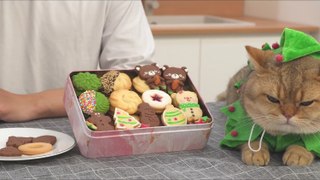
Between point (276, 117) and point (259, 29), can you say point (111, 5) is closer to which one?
point (276, 117)

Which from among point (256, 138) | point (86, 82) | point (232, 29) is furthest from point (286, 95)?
point (232, 29)

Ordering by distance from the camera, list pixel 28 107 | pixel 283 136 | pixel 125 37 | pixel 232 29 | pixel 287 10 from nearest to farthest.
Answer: pixel 283 136 < pixel 28 107 < pixel 125 37 < pixel 232 29 < pixel 287 10

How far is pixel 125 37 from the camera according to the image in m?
1.67

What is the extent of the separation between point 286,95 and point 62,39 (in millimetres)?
982

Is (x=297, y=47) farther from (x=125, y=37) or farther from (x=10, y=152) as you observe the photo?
(x=125, y=37)

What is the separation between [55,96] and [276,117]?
2.08ft

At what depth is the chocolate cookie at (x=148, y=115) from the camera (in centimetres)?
94

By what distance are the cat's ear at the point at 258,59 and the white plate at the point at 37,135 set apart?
1.26 feet

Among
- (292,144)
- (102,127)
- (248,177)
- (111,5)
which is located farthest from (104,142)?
(111,5)

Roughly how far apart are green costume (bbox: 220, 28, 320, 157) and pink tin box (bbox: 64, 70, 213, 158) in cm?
7

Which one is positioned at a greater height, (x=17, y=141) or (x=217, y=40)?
(x=17, y=141)

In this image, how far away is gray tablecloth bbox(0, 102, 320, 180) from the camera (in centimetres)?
86

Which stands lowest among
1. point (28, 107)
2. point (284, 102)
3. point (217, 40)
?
point (217, 40)

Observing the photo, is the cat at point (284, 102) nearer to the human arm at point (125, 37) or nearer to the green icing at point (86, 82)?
the green icing at point (86, 82)
